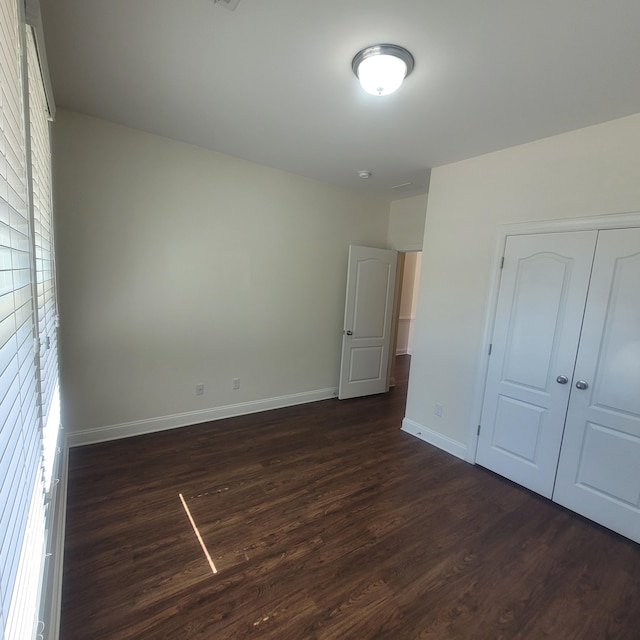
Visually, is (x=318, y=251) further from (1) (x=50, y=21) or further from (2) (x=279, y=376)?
(1) (x=50, y=21)

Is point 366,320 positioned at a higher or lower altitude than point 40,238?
lower

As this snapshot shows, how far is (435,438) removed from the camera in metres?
3.25

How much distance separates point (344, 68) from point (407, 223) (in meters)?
2.74

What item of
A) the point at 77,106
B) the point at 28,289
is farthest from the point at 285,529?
the point at 77,106

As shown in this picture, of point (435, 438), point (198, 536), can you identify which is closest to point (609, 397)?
point (435, 438)

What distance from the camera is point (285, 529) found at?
206 cm

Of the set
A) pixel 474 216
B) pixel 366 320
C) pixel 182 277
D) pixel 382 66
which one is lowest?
pixel 366 320

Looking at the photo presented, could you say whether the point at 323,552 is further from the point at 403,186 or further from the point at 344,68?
the point at 403,186

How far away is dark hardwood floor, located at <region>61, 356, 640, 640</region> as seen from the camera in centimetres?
154

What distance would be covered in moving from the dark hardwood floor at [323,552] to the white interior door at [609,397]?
224 millimetres

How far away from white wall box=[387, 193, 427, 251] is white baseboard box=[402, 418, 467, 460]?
7.21ft

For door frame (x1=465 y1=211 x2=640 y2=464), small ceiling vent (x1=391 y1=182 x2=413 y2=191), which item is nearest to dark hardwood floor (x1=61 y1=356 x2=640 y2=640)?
door frame (x1=465 y1=211 x2=640 y2=464)

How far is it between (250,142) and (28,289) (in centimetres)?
240

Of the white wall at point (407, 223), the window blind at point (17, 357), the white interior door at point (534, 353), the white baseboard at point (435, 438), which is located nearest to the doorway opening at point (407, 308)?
the white wall at point (407, 223)
